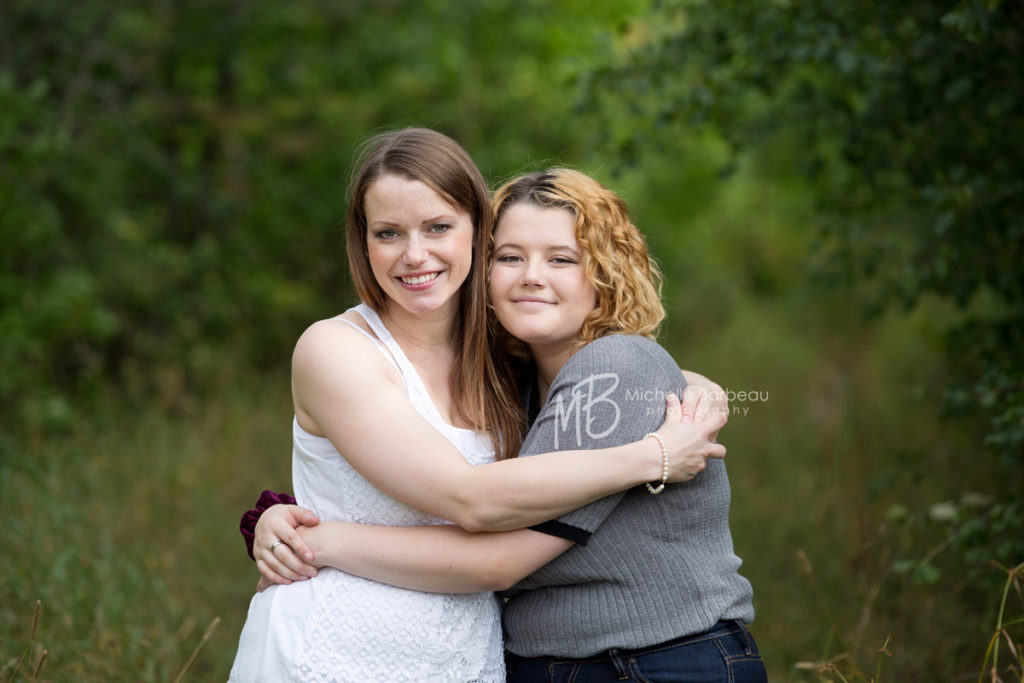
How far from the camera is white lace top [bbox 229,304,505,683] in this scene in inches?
88.9

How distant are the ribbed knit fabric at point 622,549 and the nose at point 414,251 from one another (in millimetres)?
502

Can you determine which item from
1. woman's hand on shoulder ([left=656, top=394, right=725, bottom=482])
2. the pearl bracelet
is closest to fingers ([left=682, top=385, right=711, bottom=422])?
woman's hand on shoulder ([left=656, top=394, right=725, bottom=482])

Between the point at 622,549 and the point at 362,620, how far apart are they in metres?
0.68

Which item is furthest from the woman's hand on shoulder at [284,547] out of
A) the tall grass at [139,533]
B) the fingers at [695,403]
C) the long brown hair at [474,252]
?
the fingers at [695,403]

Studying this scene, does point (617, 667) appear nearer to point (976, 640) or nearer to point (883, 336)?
point (976, 640)

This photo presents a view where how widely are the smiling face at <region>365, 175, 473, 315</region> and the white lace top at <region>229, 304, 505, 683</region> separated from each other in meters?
0.17

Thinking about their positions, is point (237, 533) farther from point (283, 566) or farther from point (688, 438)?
point (688, 438)

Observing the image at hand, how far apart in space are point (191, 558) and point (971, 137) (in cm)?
424

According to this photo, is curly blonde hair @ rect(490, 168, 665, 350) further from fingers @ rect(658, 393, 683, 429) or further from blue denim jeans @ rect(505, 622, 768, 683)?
blue denim jeans @ rect(505, 622, 768, 683)

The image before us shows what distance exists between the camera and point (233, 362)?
733cm

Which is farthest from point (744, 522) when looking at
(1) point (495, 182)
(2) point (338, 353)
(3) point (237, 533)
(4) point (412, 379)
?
(2) point (338, 353)

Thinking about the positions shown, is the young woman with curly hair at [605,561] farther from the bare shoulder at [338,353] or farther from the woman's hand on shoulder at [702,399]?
the bare shoulder at [338,353]

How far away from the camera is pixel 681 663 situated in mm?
2252

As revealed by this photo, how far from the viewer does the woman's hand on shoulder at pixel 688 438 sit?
2.29 metres
